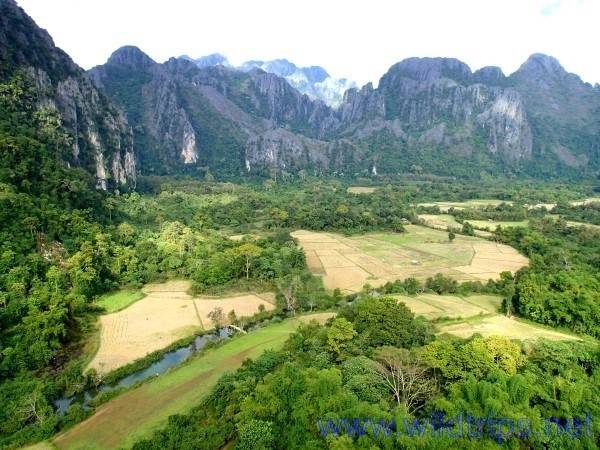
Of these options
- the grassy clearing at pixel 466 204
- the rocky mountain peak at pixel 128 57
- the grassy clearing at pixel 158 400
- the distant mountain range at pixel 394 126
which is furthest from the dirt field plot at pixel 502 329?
the rocky mountain peak at pixel 128 57

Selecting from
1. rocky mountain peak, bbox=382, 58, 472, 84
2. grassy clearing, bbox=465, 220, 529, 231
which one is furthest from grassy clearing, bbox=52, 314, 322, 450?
rocky mountain peak, bbox=382, 58, 472, 84

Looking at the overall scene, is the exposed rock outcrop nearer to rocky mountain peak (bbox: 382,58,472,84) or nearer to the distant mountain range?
the distant mountain range

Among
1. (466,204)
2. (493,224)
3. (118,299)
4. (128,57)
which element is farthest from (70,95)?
(128,57)

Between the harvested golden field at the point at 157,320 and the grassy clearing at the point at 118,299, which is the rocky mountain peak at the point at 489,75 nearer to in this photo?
the harvested golden field at the point at 157,320

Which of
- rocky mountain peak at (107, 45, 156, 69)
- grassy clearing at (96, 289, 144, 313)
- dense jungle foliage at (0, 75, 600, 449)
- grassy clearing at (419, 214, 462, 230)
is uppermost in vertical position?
rocky mountain peak at (107, 45, 156, 69)

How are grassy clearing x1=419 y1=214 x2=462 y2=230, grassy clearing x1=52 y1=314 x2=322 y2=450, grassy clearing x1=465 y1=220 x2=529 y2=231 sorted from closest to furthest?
1. grassy clearing x1=52 y1=314 x2=322 y2=450
2. grassy clearing x1=465 y1=220 x2=529 y2=231
3. grassy clearing x1=419 y1=214 x2=462 y2=230

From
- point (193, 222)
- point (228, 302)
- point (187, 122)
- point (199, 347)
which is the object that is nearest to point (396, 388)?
point (199, 347)

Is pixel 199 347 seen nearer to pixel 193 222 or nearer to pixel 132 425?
pixel 132 425
